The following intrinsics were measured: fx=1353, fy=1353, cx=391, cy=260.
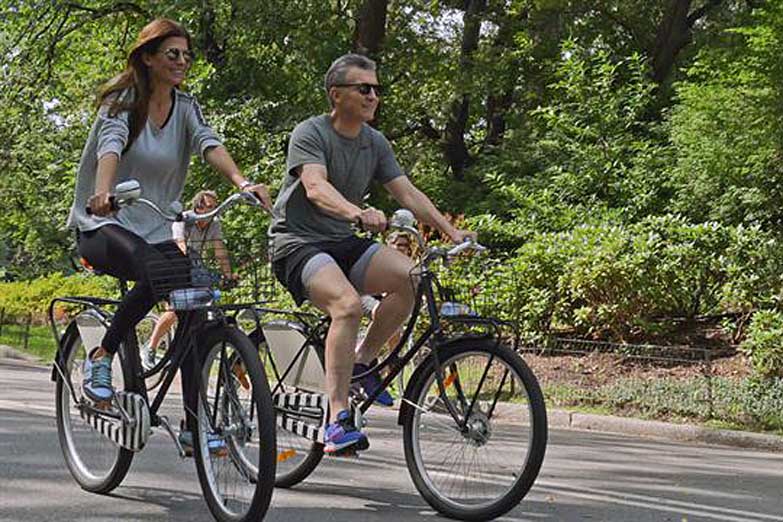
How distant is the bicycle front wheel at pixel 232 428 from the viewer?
4.91 metres

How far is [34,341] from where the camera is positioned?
77.4ft

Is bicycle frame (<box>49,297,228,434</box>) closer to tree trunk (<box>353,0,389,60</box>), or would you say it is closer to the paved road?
the paved road

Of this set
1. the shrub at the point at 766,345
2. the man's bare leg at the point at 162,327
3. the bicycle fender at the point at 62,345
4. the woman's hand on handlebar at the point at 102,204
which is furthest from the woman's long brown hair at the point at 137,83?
the shrub at the point at 766,345

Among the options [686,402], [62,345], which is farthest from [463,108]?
[62,345]

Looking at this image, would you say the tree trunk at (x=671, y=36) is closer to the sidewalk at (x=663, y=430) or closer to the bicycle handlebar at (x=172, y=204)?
the sidewalk at (x=663, y=430)

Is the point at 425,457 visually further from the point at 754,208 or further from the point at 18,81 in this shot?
the point at 18,81

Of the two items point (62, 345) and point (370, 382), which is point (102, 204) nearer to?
point (62, 345)

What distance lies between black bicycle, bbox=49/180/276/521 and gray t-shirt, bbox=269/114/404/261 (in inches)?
19.1

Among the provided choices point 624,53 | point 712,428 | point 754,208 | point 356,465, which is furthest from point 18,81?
point 356,465

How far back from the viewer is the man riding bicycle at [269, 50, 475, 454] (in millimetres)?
5656

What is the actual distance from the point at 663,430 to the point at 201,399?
7030 mm

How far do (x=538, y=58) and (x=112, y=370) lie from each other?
64.8 feet

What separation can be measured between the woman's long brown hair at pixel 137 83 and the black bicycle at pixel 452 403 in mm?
973

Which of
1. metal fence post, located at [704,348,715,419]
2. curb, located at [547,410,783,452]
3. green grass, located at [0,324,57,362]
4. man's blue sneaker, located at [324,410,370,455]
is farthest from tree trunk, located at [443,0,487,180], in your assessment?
man's blue sneaker, located at [324,410,370,455]
